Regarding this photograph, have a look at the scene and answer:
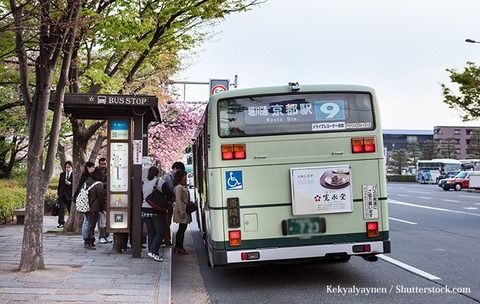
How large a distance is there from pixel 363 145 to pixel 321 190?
0.90 metres

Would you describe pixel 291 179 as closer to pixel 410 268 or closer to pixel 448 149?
pixel 410 268

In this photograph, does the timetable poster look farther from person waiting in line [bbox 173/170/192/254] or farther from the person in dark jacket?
person waiting in line [bbox 173/170/192/254]

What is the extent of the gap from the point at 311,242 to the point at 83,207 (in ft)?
18.0

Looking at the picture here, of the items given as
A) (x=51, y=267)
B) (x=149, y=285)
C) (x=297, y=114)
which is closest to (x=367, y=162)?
(x=297, y=114)

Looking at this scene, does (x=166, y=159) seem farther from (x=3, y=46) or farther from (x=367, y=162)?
(x=367, y=162)

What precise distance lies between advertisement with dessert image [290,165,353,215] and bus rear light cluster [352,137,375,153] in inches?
13.0

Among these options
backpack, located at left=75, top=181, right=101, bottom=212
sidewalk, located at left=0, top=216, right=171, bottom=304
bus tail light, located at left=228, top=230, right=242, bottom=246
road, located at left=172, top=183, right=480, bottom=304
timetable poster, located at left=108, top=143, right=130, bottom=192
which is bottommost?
road, located at left=172, top=183, right=480, bottom=304

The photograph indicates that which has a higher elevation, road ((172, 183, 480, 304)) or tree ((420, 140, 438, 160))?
tree ((420, 140, 438, 160))

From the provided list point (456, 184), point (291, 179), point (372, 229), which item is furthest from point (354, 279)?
point (456, 184)

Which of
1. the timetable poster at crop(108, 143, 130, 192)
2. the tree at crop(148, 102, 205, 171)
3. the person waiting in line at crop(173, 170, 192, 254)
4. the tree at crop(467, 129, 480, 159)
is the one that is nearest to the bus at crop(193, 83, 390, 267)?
the person waiting in line at crop(173, 170, 192, 254)

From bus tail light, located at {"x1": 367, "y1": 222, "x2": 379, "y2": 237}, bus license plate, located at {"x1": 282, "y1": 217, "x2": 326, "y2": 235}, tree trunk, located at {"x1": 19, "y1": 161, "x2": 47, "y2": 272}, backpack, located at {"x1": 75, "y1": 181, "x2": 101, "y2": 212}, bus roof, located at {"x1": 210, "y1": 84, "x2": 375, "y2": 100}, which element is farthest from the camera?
backpack, located at {"x1": 75, "y1": 181, "x2": 101, "y2": 212}

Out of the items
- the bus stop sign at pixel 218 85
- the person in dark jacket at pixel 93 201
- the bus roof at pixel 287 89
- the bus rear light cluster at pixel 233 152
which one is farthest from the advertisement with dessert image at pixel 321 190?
the bus stop sign at pixel 218 85

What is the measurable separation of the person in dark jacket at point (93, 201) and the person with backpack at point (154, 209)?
1.57m

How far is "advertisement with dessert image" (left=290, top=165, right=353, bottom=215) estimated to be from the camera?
729 centimetres
